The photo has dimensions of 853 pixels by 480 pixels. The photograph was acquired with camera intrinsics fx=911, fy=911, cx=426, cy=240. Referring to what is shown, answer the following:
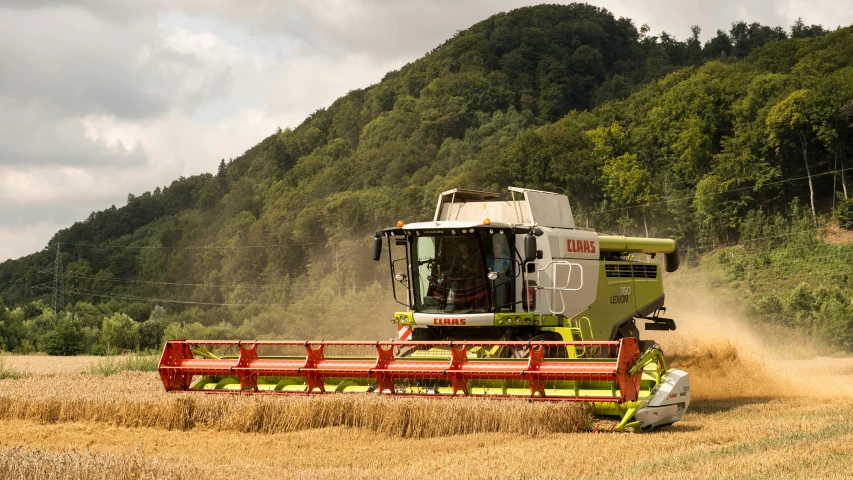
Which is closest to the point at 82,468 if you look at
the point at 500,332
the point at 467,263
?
the point at 467,263

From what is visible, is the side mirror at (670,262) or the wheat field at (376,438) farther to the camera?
the side mirror at (670,262)

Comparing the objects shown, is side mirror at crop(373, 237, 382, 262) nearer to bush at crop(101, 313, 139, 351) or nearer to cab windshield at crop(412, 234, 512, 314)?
cab windshield at crop(412, 234, 512, 314)

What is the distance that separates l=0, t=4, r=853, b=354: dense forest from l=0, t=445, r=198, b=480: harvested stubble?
24.0 m

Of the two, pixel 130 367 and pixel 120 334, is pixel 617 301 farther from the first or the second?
pixel 120 334

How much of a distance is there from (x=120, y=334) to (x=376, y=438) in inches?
978

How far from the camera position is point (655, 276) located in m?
14.9

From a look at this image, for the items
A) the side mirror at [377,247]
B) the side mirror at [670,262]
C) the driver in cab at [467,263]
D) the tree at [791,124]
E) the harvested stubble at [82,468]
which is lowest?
the harvested stubble at [82,468]

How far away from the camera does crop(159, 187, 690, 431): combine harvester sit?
942 cm

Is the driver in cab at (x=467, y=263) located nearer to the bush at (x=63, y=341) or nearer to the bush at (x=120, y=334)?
the bush at (x=120, y=334)

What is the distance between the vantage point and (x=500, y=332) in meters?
12.1

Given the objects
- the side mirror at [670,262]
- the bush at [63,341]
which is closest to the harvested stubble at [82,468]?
the side mirror at [670,262]

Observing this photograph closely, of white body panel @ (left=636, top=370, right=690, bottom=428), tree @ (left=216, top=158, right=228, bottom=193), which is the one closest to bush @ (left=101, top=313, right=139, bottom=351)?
white body panel @ (left=636, top=370, right=690, bottom=428)

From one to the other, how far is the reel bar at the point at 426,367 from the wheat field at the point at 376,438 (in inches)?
17.2

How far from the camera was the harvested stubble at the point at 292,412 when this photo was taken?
873 cm
